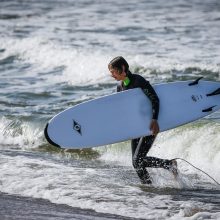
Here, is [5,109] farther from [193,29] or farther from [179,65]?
[193,29]

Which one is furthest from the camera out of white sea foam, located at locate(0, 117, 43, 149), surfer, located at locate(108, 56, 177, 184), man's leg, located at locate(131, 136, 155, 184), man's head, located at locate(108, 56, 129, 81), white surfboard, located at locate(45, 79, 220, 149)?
white sea foam, located at locate(0, 117, 43, 149)

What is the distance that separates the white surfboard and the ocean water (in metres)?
0.53

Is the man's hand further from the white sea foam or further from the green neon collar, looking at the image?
the white sea foam

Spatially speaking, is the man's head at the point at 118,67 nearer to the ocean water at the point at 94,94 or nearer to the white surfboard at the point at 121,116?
the white surfboard at the point at 121,116

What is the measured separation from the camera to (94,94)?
13.5 m

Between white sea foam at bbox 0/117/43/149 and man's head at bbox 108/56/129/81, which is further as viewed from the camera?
white sea foam at bbox 0/117/43/149

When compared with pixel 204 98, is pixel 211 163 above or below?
below

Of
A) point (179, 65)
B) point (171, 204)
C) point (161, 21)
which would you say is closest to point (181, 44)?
point (179, 65)

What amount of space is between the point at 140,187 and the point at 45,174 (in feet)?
4.21

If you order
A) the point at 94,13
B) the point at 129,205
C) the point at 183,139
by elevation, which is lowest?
the point at 94,13

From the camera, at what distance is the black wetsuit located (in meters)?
7.07

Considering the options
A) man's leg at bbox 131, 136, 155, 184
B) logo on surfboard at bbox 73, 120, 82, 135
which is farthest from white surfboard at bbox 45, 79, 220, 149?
man's leg at bbox 131, 136, 155, 184

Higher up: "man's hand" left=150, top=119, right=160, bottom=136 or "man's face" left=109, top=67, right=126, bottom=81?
"man's face" left=109, top=67, right=126, bottom=81

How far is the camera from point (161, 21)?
71.7ft
